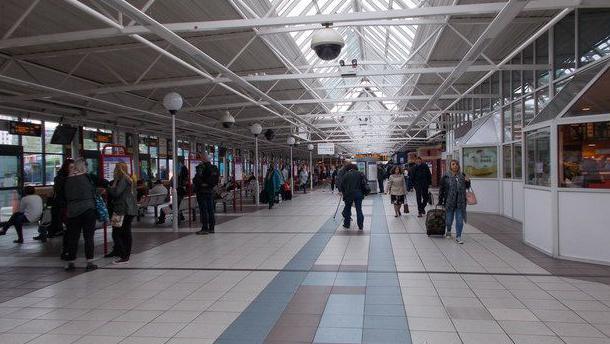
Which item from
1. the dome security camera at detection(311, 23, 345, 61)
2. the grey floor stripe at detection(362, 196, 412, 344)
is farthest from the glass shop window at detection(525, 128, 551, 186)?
the dome security camera at detection(311, 23, 345, 61)

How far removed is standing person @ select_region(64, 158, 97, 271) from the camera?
679 centimetres

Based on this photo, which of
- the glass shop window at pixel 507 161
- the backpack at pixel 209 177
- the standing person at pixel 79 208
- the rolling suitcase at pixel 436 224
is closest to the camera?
the standing person at pixel 79 208

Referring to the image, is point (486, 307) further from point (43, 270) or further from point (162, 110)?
point (162, 110)

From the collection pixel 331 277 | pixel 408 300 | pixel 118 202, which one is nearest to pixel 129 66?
pixel 118 202

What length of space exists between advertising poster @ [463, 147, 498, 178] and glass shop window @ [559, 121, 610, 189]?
22.7 feet

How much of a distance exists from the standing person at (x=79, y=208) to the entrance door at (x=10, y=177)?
25.9 feet

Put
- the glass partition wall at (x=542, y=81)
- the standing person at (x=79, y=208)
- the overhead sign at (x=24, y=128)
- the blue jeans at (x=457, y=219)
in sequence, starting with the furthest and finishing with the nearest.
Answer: the overhead sign at (x=24, y=128) → the blue jeans at (x=457, y=219) → the glass partition wall at (x=542, y=81) → the standing person at (x=79, y=208)

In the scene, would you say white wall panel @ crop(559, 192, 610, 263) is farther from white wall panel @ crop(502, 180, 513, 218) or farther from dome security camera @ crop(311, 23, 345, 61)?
white wall panel @ crop(502, 180, 513, 218)

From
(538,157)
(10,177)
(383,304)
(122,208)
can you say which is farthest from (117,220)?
(10,177)

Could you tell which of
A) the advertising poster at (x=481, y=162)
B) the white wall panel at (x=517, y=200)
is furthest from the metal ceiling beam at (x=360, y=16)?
the advertising poster at (x=481, y=162)

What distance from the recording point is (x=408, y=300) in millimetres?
5023

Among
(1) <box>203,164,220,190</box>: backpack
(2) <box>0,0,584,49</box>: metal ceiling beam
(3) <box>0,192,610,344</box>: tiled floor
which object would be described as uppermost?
(2) <box>0,0,584,49</box>: metal ceiling beam

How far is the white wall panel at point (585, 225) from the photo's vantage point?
663 cm

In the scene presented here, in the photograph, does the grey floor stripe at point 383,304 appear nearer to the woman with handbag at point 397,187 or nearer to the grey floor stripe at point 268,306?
the grey floor stripe at point 268,306
